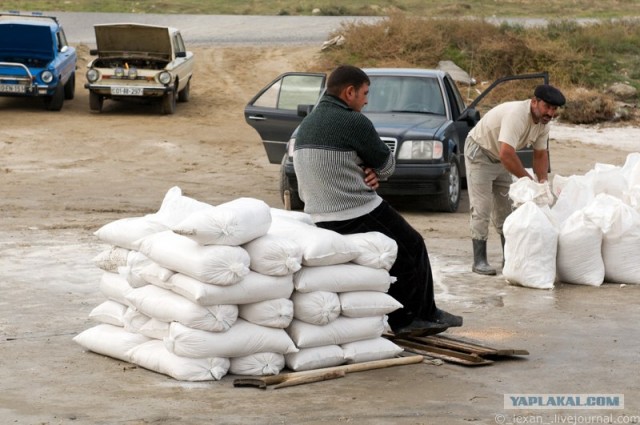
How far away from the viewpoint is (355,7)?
4472 cm

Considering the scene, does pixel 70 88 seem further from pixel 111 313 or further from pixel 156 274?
pixel 156 274

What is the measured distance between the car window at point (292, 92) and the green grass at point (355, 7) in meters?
25.6

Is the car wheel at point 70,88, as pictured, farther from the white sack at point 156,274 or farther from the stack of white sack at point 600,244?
the white sack at point 156,274

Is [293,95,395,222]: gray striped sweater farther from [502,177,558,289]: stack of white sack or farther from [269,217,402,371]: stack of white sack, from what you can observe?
[502,177,558,289]: stack of white sack

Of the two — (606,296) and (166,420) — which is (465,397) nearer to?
(166,420)

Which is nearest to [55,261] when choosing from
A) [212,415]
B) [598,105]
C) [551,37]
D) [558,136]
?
[212,415]

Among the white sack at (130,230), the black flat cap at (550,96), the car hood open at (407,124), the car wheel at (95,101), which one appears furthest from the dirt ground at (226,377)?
the car wheel at (95,101)

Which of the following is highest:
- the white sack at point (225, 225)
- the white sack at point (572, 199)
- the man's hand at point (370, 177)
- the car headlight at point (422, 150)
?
the man's hand at point (370, 177)

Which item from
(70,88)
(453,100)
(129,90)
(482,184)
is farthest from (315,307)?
(70,88)

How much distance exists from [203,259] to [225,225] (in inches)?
9.0

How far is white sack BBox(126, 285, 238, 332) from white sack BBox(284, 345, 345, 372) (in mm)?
432

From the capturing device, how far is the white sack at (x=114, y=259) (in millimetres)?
7836

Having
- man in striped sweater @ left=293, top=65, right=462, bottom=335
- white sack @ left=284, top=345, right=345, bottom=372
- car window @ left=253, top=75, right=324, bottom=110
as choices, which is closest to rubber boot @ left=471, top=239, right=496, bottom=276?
man in striped sweater @ left=293, top=65, right=462, bottom=335

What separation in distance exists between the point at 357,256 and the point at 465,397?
114 centimetres
